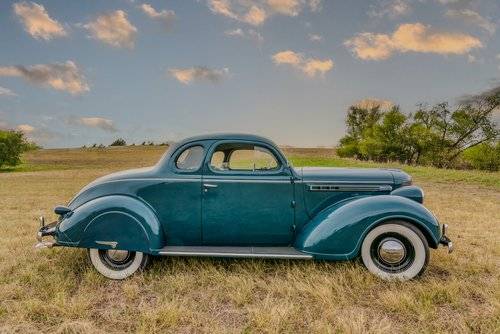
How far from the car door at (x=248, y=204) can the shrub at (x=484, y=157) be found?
39.1 m

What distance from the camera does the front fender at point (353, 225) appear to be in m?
5.33

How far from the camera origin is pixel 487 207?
42.6 feet

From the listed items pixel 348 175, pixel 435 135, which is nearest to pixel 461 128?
pixel 435 135

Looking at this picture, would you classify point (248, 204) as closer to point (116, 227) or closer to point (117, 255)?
point (116, 227)

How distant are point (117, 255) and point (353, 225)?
308 centimetres

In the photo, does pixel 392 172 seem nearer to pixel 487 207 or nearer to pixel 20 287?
pixel 20 287

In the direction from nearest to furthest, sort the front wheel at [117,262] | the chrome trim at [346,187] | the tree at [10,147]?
1. the front wheel at [117,262]
2. the chrome trim at [346,187]
3. the tree at [10,147]

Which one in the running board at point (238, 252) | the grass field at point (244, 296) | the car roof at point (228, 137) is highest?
the car roof at point (228, 137)

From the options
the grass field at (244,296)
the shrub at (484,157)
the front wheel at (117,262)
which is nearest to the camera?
the grass field at (244,296)

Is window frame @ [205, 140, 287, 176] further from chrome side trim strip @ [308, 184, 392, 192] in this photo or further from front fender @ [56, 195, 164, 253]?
front fender @ [56, 195, 164, 253]

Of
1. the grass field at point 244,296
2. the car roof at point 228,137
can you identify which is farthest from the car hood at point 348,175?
the grass field at point 244,296

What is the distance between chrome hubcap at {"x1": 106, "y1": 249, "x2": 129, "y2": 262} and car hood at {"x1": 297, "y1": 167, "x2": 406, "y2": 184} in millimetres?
2563

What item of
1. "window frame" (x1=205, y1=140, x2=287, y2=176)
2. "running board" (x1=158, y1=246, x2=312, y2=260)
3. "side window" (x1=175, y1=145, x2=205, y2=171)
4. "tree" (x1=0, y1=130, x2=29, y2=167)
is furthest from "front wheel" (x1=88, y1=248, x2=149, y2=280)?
"tree" (x1=0, y1=130, x2=29, y2=167)

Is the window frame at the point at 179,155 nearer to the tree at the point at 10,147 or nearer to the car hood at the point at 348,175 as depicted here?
the car hood at the point at 348,175
